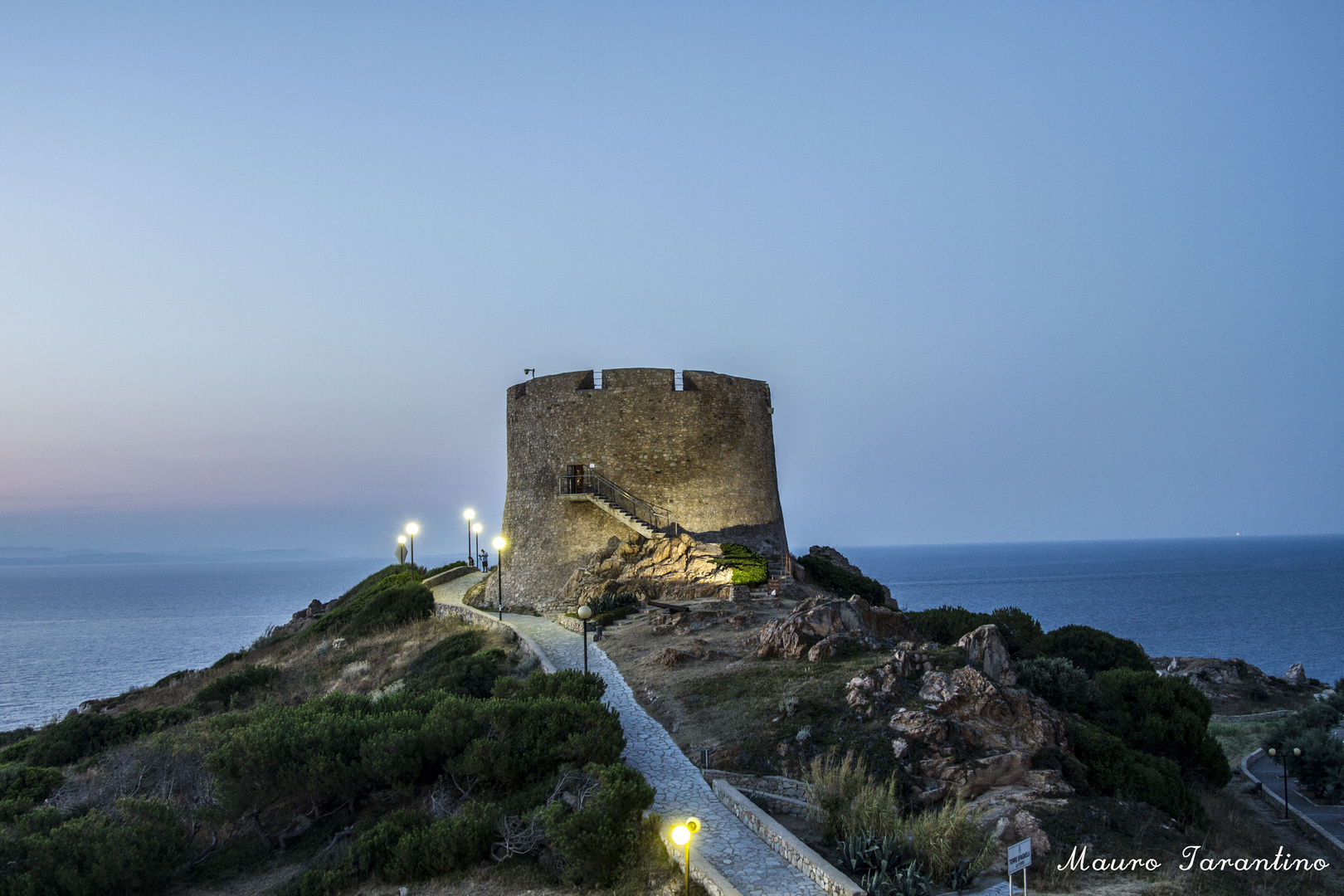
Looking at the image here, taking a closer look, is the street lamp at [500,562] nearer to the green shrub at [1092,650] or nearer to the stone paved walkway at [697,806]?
the stone paved walkway at [697,806]

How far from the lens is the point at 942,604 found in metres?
80.1

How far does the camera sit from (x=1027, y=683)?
14836mm

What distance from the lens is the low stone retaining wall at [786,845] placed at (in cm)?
750

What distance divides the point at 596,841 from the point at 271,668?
19.0 metres

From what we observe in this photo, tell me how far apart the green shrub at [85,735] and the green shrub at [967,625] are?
19.4 metres

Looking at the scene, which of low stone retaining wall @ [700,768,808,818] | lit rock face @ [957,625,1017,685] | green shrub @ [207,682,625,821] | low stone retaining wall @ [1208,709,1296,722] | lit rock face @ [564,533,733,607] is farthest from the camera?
low stone retaining wall @ [1208,709,1296,722]

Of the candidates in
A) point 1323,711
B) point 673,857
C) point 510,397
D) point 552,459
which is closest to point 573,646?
point 552,459

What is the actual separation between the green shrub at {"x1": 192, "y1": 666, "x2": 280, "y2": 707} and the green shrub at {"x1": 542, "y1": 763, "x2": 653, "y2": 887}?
15.6 metres

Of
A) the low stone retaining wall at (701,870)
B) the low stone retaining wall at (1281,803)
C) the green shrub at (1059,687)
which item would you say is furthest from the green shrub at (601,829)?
the low stone retaining wall at (1281,803)

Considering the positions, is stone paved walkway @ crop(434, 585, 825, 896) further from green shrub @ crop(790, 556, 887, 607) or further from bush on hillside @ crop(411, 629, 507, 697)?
green shrub @ crop(790, 556, 887, 607)

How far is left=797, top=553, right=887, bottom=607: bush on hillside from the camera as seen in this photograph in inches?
1055

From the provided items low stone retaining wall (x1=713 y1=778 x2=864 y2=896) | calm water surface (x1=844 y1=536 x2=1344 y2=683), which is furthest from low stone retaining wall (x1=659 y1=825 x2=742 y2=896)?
calm water surface (x1=844 y1=536 x2=1344 y2=683)

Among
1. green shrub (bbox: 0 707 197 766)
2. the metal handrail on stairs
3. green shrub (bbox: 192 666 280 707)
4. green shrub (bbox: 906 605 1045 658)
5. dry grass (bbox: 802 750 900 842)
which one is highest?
the metal handrail on stairs

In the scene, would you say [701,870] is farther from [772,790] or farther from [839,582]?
[839,582]
